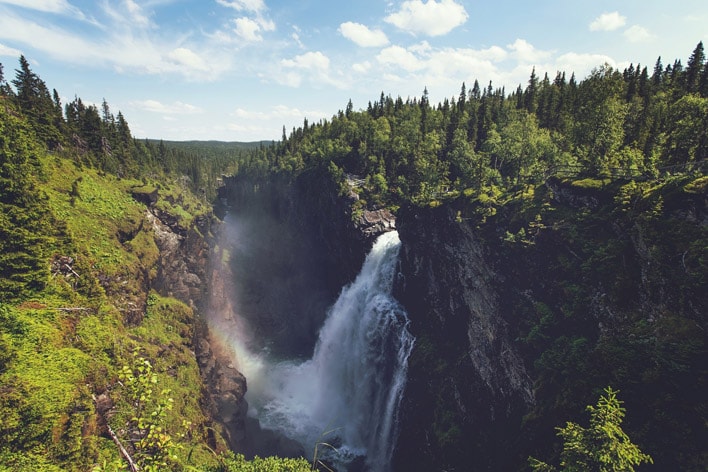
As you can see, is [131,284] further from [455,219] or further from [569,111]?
[569,111]

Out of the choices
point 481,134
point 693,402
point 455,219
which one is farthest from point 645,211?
point 481,134

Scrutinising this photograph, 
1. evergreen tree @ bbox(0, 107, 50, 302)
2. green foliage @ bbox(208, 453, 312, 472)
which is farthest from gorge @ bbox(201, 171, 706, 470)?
evergreen tree @ bbox(0, 107, 50, 302)

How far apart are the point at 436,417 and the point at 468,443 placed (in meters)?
5.14

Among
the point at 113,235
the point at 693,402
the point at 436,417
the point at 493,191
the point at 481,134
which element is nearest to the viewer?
the point at 693,402

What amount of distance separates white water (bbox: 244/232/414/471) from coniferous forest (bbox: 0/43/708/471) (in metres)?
8.07

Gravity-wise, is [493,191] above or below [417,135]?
below

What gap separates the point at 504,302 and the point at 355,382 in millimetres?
29263

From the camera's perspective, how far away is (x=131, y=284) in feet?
143

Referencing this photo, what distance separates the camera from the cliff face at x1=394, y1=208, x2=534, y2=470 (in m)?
36.3

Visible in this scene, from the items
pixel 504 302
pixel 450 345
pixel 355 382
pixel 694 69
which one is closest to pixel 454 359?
pixel 450 345

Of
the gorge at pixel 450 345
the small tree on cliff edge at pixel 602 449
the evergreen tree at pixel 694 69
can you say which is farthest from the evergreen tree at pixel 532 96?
the small tree on cliff edge at pixel 602 449

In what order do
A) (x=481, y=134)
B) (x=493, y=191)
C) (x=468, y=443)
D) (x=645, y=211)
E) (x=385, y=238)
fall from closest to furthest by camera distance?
(x=645, y=211), (x=468, y=443), (x=493, y=191), (x=385, y=238), (x=481, y=134)

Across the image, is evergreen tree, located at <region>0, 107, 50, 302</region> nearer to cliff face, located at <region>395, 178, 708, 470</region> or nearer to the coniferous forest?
the coniferous forest

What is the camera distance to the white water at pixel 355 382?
165 feet
